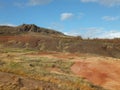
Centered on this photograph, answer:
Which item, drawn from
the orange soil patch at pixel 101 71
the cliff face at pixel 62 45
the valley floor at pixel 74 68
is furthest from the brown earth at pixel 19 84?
the cliff face at pixel 62 45

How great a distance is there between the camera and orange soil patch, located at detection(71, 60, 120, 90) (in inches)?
853

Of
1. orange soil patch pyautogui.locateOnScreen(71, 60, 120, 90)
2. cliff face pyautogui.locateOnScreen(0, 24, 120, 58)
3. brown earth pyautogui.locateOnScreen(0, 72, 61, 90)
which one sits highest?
cliff face pyautogui.locateOnScreen(0, 24, 120, 58)

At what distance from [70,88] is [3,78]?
3.11 meters

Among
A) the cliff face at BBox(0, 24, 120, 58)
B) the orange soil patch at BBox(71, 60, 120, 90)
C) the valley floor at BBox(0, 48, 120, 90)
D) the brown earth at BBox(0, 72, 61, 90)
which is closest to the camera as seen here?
the brown earth at BBox(0, 72, 61, 90)

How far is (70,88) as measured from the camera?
14.0 metres

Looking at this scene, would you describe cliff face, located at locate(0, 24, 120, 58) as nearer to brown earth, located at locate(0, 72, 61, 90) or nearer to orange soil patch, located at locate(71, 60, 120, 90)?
orange soil patch, located at locate(71, 60, 120, 90)

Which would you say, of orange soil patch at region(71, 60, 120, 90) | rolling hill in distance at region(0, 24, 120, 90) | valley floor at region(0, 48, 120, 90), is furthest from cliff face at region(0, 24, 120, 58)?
orange soil patch at region(71, 60, 120, 90)

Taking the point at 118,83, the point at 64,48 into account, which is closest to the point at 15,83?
the point at 118,83

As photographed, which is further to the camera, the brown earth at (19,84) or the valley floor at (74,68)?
the valley floor at (74,68)

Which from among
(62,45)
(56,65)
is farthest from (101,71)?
(62,45)

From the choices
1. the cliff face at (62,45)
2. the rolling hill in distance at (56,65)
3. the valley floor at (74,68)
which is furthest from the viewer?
the cliff face at (62,45)

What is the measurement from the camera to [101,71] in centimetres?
2362

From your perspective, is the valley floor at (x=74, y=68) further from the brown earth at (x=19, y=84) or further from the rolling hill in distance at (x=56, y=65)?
the brown earth at (x=19, y=84)

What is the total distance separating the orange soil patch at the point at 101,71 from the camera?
21656mm
